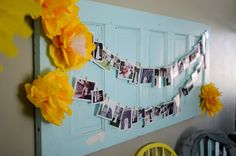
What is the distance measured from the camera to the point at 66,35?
94cm

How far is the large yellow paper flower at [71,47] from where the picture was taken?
0.95 metres

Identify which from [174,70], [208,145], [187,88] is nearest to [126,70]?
[174,70]

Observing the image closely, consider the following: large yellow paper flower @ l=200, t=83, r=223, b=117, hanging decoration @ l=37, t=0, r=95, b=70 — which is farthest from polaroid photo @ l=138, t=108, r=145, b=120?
large yellow paper flower @ l=200, t=83, r=223, b=117

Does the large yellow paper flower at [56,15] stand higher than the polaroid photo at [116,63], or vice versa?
the large yellow paper flower at [56,15]

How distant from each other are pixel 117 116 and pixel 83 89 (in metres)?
0.30

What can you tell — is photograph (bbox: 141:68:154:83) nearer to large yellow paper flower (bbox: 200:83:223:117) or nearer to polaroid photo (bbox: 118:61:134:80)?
polaroid photo (bbox: 118:61:134:80)

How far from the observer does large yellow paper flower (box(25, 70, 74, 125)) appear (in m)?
0.87

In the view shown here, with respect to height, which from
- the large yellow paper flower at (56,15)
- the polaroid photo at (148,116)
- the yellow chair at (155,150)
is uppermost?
the large yellow paper flower at (56,15)

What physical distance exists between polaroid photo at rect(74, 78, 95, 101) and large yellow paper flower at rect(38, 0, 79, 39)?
0.86 feet

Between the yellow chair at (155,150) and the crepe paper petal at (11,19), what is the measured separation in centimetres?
127

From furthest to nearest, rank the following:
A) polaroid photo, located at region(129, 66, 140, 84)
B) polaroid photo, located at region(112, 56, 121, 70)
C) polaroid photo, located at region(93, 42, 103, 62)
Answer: polaroid photo, located at region(129, 66, 140, 84) → polaroid photo, located at region(112, 56, 121, 70) → polaroid photo, located at region(93, 42, 103, 62)

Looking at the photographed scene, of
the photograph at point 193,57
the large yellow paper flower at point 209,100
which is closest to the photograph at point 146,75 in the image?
the photograph at point 193,57

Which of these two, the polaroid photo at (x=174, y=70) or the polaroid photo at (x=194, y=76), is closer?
the polaroid photo at (x=174, y=70)

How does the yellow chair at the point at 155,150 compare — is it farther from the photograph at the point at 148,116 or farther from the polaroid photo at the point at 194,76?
the polaroid photo at the point at 194,76
